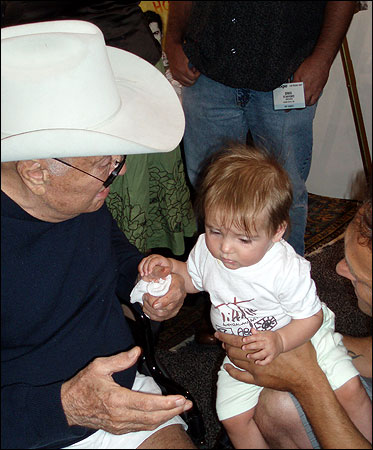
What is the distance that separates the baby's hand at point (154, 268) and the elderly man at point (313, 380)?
7.2 inches

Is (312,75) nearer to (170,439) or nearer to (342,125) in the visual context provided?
(342,125)

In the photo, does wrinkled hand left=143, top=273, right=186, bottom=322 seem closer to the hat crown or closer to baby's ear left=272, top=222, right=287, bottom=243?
baby's ear left=272, top=222, right=287, bottom=243

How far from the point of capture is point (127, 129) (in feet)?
2.77

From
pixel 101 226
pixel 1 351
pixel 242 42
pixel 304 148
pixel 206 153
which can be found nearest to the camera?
pixel 242 42

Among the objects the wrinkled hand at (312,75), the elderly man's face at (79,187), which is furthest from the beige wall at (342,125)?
the elderly man's face at (79,187)

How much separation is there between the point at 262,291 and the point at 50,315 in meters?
0.38

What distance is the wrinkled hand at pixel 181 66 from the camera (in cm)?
65

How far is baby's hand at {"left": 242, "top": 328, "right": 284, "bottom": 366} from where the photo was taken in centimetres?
82

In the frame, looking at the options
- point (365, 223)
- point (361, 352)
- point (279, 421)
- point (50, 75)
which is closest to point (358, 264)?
point (365, 223)

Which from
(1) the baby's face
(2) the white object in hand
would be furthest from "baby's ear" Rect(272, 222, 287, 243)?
(2) the white object in hand

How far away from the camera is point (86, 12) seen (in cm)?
71

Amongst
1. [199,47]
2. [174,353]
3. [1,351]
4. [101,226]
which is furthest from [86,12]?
[174,353]

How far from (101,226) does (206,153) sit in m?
0.36

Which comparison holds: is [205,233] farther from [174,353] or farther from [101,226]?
[174,353]
